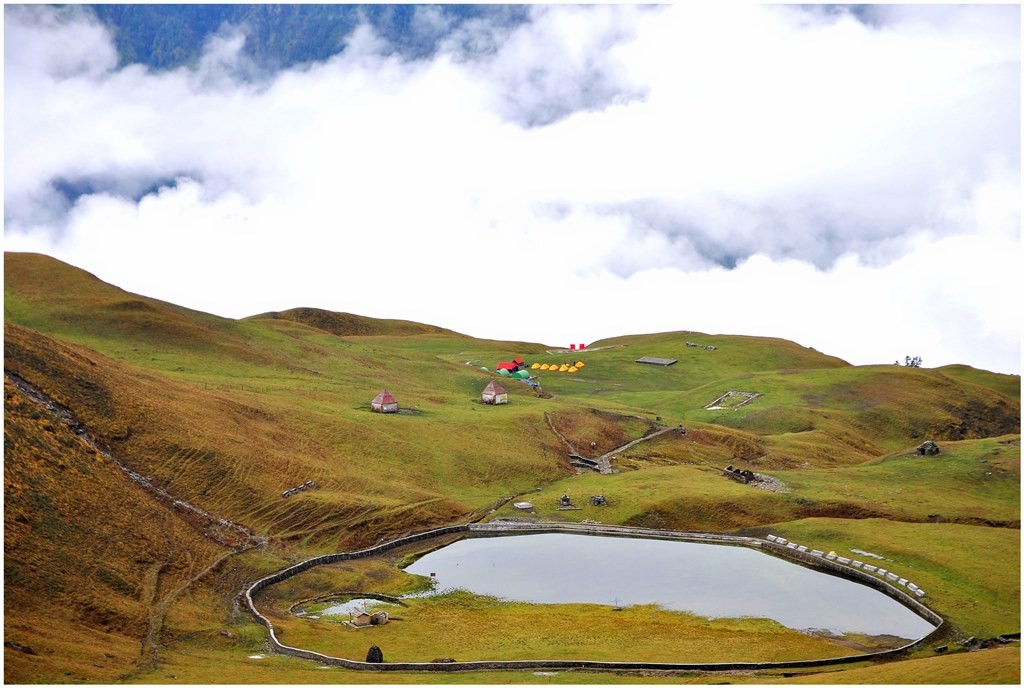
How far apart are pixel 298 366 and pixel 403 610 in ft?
322

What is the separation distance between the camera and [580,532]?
92688 mm

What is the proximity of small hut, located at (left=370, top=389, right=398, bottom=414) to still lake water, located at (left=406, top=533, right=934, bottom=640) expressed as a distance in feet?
128

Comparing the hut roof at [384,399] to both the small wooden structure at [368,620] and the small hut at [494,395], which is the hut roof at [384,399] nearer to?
the small hut at [494,395]

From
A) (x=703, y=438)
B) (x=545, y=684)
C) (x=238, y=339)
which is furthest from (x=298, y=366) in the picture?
(x=545, y=684)

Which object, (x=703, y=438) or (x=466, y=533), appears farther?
(x=703, y=438)

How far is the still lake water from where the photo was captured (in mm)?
68000

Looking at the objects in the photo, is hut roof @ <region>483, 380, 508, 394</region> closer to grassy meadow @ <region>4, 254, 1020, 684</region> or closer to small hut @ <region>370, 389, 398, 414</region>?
grassy meadow @ <region>4, 254, 1020, 684</region>

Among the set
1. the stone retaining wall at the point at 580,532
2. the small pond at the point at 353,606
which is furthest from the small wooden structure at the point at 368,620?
the stone retaining wall at the point at 580,532

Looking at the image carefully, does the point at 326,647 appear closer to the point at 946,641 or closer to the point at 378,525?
the point at 378,525

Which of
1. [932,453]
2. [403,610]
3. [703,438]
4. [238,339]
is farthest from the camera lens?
[238,339]

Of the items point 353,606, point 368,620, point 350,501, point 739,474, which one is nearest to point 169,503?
point 350,501

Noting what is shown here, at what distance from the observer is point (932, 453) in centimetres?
11269

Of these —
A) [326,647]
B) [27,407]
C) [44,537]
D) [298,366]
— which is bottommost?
[326,647]

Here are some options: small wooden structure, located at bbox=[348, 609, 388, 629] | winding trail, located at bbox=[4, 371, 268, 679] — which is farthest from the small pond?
winding trail, located at bbox=[4, 371, 268, 679]
